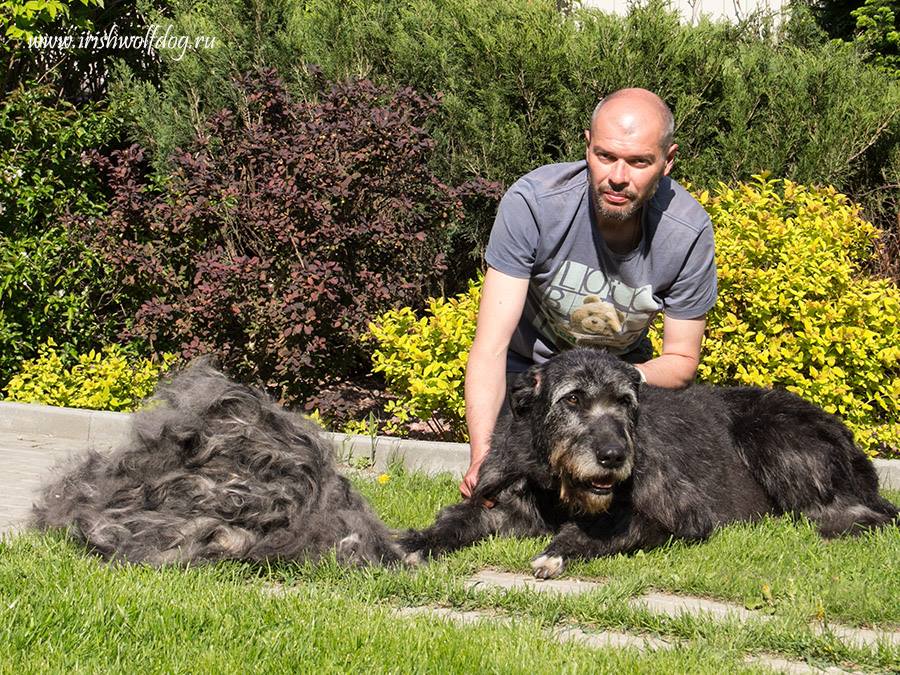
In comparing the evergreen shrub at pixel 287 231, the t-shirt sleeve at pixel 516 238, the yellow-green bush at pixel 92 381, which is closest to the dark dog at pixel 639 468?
the t-shirt sleeve at pixel 516 238

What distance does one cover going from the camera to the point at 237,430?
4.84 meters

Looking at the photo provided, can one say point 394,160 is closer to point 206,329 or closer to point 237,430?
point 206,329

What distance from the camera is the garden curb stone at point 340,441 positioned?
7.12 metres

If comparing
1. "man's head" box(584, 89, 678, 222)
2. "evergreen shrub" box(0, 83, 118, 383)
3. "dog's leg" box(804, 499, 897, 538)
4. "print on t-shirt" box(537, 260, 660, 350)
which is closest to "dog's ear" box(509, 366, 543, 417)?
"print on t-shirt" box(537, 260, 660, 350)

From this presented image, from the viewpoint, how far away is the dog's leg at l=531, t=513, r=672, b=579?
479 cm

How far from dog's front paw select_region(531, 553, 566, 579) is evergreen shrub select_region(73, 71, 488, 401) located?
3.49 meters

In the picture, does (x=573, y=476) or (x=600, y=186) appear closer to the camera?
(x=573, y=476)

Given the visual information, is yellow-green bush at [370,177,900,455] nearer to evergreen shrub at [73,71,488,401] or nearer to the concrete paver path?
evergreen shrub at [73,71,488,401]

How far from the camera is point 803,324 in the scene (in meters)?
7.29

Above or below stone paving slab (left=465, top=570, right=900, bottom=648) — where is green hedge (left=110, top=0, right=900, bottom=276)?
above

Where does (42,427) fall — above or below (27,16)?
below

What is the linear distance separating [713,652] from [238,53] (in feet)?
24.6

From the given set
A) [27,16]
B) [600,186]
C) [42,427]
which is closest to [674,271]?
[600,186]

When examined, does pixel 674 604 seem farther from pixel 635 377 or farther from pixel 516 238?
pixel 516 238
